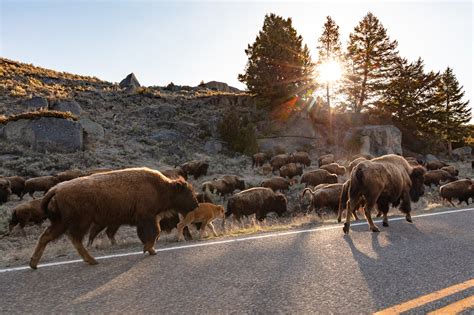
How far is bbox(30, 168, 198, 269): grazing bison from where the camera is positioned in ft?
18.6

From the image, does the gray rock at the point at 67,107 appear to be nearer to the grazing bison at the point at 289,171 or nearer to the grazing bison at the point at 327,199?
the grazing bison at the point at 289,171

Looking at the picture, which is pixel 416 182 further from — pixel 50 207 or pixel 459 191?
pixel 459 191

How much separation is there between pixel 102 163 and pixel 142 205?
834 inches

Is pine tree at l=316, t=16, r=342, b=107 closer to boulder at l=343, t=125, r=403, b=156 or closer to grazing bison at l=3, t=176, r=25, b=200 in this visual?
boulder at l=343, t=125, r=403, b=156

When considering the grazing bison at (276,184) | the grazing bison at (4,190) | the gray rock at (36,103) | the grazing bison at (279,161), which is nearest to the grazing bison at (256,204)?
the grazing bison at (276,184)

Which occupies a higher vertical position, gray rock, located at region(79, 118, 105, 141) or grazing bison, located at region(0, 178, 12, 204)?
gray rock, located at region(79, 118, 105, 141)

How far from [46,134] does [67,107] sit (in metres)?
9.38

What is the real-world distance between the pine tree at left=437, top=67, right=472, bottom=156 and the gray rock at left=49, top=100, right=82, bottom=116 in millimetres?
39973

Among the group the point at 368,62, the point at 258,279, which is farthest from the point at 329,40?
the point at 258,279

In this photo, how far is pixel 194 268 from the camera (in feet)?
16.5

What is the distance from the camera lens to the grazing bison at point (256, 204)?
15336mm

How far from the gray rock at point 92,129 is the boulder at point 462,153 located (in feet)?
135

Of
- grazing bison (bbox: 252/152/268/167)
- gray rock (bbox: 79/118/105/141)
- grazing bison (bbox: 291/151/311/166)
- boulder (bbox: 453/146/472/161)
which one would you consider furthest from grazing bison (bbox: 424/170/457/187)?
gray rock (bbox: 79/118/105/141)

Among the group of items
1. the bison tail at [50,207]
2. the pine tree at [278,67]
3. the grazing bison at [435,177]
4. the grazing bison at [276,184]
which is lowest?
the grazing bison at [435,177]
